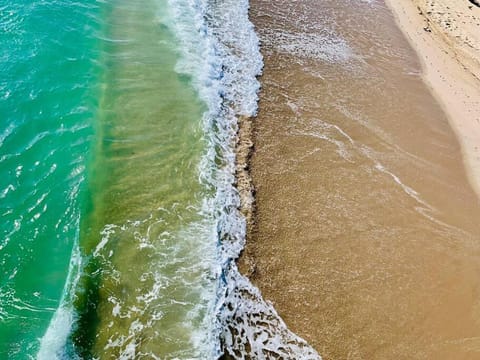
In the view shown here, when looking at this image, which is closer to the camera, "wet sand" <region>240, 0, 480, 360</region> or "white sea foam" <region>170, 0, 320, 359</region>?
"white sea foam" <region>170, 0, 320, 359</region>

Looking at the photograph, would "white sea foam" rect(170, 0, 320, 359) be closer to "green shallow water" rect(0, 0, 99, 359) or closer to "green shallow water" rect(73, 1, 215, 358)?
"green shallow water" rect(73, 1, 215, 358)

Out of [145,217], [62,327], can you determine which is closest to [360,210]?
[145,217]

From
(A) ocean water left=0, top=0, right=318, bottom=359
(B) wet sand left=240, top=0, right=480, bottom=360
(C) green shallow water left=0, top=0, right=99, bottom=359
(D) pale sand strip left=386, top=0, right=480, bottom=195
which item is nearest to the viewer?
(A) ocean water left=0, top=0, right=318, bottom=359

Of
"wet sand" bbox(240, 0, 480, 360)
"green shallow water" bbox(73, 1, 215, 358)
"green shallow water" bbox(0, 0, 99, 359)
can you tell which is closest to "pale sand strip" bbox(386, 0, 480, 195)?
"wet sand" bbox(240, 0, 480, 360)

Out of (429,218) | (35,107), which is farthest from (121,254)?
(429,218)

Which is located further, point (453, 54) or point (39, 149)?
point (453, 54)

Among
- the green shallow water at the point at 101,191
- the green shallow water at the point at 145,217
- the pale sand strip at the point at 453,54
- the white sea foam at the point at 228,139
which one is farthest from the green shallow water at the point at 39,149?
the pale sand strip at the point at 453,54

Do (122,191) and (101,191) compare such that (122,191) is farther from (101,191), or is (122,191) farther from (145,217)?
(145,217)
